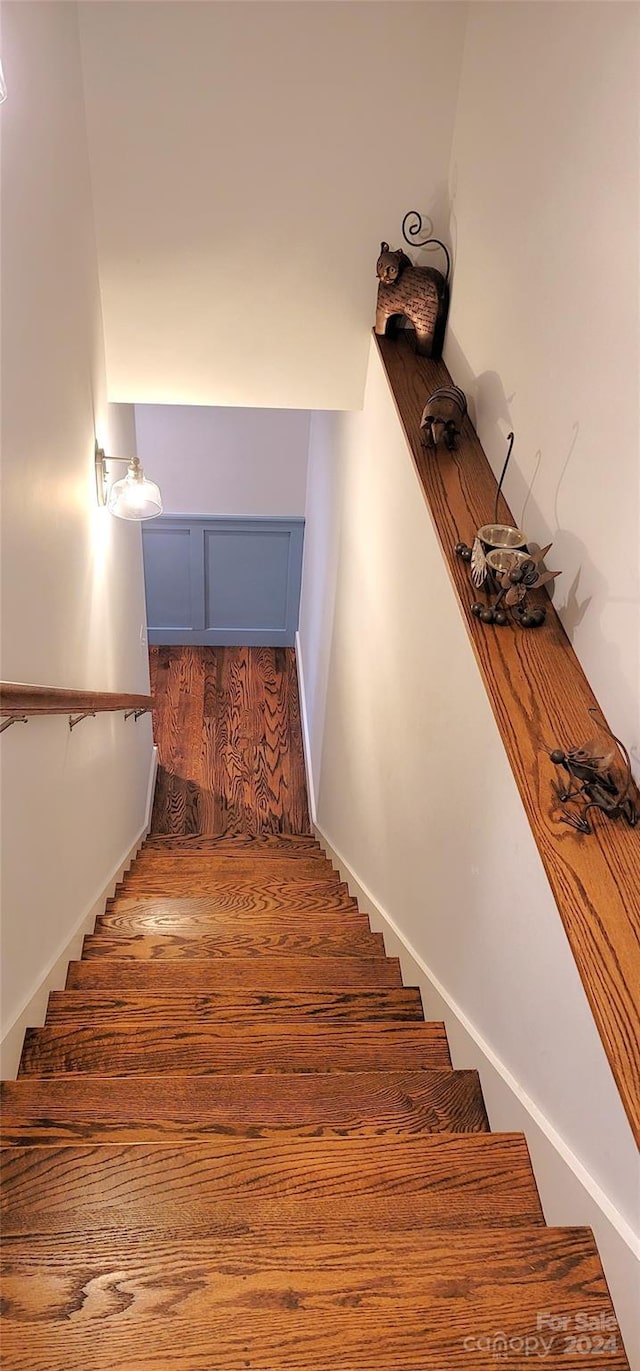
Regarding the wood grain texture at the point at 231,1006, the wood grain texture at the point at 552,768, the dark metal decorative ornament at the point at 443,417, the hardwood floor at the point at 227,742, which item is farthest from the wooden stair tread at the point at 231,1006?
the hardwood floor at the point at 227,742

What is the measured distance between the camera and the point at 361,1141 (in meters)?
1.43

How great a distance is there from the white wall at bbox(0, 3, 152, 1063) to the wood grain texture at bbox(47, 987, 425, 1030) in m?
0.12

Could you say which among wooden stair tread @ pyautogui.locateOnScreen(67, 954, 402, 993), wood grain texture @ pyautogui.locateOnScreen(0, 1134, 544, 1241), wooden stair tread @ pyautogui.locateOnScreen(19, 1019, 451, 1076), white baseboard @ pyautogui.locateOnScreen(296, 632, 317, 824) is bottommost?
white baseboard @ pyautogui.locateOnScreen(296, 632, 317, 824)

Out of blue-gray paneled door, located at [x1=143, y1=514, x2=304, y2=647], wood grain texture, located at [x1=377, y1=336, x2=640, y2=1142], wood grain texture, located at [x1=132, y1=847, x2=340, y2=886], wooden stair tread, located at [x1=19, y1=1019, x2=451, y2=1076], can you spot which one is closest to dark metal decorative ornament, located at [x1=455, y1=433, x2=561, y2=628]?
wood grain texture, located at [x1=377, y1=336, x2=640, y2=1142]

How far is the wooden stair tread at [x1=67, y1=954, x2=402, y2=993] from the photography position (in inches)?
88.0

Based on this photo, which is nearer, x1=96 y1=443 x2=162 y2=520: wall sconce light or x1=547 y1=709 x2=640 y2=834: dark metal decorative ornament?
x1=547 y1=709 x2=640 y2=834: dark metal decorative ornament

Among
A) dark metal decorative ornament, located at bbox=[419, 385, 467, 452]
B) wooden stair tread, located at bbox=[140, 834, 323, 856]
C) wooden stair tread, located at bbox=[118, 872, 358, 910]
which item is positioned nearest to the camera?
dark metal decorative ornament, located at bbox=[419, 385, 467, 452]

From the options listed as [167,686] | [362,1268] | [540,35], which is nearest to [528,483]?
[540,35]

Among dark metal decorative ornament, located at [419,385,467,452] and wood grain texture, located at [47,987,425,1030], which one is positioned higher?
dark metal decorative ornament, located at [419,385,467,452]

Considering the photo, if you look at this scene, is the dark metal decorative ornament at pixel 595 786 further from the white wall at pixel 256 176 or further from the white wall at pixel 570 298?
the white wall at pixel 256 176

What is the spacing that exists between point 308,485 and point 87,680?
10.2ft

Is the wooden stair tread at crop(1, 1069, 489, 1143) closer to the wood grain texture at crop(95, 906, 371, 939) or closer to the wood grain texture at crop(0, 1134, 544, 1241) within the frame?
the wood grain texture at crop(0, 1134, 544, 1241)

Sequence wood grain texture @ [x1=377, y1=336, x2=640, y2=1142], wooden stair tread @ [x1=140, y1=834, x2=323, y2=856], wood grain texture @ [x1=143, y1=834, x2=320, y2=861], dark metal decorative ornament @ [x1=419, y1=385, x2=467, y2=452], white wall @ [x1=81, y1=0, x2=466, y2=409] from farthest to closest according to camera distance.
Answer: wooden stair tread @ [x1=140, y1=834, x2=323, y2=856] < wood grain texture @ [x1=143, y1=834, x2=320, y2=861] < white wall @ [x1=81, y1=0, x2=466, y2=409] < dark metal decorative ornament @ [x1=419, y1=385, x2=467, y2=452] < wood grain texture @ [x1=377, y1=336, x2=640, y2=1142]

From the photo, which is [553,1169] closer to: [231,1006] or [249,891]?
[231,1006]
